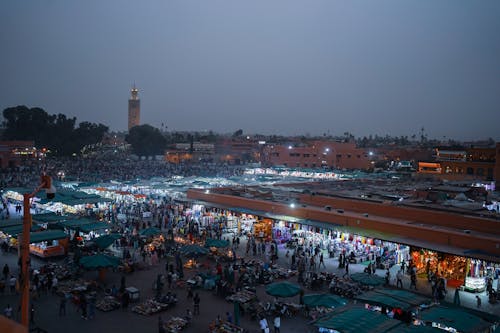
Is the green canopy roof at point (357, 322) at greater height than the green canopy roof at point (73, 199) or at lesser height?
greater

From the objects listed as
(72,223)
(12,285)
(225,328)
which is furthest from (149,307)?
(72,223)

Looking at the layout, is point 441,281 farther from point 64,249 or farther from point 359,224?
point 64,249

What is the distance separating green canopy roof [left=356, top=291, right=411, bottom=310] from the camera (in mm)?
12031

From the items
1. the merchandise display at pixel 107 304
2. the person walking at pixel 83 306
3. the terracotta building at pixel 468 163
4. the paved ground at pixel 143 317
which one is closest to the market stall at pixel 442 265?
the paved ground at pixel 143 317

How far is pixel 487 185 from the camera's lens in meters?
37.7

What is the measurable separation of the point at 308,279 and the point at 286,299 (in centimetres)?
190

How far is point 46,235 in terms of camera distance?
61.3 feet

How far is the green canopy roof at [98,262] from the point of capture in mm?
15430

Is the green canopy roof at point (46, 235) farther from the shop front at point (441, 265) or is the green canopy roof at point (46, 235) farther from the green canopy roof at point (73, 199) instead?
the shop front at point (441, 265)

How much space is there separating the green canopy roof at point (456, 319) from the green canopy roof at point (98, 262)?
409 inches

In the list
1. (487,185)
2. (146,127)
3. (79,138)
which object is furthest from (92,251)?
(146,127)

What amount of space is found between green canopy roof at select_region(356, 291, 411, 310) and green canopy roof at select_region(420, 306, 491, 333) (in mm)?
617

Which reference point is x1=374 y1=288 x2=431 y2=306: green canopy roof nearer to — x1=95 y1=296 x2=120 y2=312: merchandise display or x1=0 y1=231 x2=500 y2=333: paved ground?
x1=0 y1=231 x2=500 y2=333: paved ground

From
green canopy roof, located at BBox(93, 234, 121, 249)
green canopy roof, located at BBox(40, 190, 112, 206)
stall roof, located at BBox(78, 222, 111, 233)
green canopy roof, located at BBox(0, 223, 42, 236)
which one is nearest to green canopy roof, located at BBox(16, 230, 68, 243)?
green canopy roof, located at BBox(0, 223, 42, 236)
